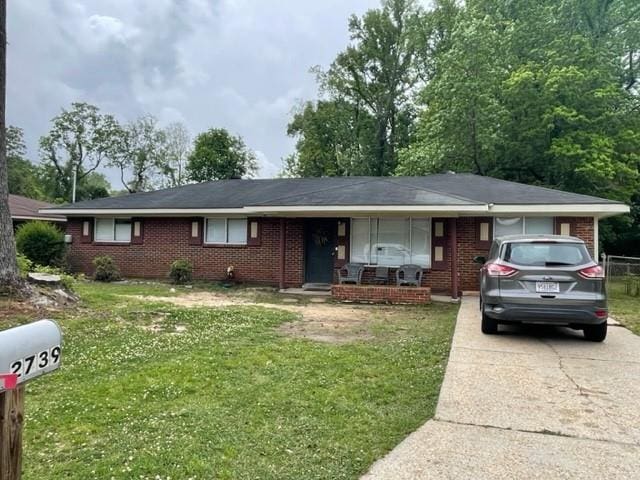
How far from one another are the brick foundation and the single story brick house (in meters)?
1.13

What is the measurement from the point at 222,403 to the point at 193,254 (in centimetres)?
1134

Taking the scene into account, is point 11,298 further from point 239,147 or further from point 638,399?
point 239,147

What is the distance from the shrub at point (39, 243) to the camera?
14.7m

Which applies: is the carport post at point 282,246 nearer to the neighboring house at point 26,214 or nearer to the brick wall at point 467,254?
the brick wall at point 467,254

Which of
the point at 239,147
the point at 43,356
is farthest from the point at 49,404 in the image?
the point at 239,147

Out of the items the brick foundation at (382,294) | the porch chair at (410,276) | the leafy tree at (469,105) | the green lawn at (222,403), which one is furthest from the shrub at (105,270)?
the leafy tree at (469,105)

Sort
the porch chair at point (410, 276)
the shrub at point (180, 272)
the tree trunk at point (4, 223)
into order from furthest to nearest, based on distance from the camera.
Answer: the shrub at point (180, 272)
the porch chair at point (410, 276)
the tree trunk at point (4, 223)

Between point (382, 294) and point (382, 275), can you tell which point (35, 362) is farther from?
point (382, 275)

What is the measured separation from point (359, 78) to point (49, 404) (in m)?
33.7

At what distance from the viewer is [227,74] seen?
21.8m

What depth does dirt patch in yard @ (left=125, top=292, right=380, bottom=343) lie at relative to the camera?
275 inches

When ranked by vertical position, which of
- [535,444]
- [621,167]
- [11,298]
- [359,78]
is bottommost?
[535,444]

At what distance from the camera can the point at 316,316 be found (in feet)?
28.7

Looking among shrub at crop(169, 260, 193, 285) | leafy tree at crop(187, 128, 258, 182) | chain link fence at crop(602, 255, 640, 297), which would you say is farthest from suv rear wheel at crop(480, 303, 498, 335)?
leafy tree at crop(187, 128, 258, 182)
